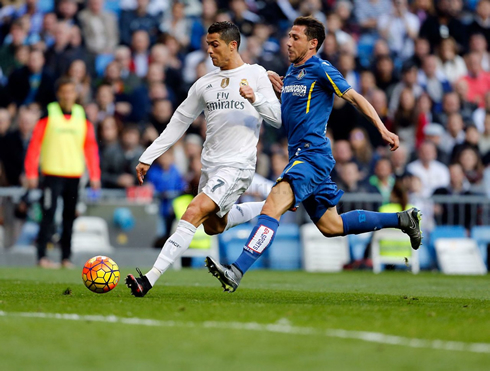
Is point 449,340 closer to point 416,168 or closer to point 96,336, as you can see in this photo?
point 96,336

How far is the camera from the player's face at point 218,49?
8703mm

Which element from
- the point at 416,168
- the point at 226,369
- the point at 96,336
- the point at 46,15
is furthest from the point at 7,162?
the point at 226,369

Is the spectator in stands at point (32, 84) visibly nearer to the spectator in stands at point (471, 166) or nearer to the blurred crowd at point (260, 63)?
the blurred crowd at point (260, 63)

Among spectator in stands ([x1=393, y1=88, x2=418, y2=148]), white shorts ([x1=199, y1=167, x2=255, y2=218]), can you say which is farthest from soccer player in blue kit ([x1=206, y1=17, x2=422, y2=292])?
spectator in stands ([x1=393, y1=88, x2=418, y2=148])

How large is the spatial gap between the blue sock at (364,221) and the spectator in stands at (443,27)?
12103 mm

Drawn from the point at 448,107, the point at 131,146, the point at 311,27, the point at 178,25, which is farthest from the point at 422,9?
the point at 311,27

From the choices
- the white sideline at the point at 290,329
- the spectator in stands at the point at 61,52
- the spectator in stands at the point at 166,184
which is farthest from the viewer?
the spectator in stands at the point at 61,52

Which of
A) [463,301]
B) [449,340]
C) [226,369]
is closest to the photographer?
[226,369]

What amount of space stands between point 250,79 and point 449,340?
412 centimetres

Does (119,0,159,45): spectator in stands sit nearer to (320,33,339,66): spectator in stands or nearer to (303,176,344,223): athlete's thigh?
(320,33,339,66): spectator in stands

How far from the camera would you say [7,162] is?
51.0 feet

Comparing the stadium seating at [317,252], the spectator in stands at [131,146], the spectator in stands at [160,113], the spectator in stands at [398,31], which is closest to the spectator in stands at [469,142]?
the spectator in stands at [398,31]

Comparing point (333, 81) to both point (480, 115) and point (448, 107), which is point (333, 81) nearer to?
point (448, 107)

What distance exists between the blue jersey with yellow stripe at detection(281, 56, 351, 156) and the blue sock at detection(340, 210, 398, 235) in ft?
2.79
